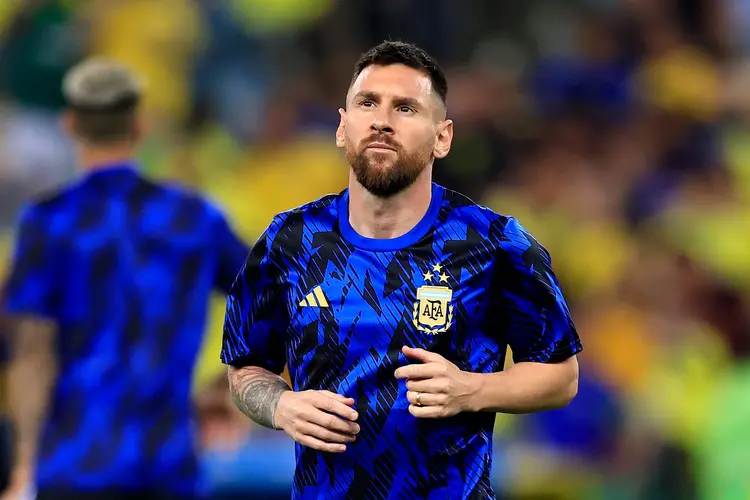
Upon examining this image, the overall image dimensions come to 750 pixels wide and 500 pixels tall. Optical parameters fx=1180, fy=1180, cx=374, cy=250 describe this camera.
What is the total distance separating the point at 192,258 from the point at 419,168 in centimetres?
142

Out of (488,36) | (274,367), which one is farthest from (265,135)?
(274,367)

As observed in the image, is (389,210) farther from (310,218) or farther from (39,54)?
(39,54)

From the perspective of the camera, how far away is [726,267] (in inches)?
333

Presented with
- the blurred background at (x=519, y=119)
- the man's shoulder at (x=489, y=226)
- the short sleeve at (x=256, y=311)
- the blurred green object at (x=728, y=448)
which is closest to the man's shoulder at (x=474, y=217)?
the man's shoulder at (x=489, y=226)

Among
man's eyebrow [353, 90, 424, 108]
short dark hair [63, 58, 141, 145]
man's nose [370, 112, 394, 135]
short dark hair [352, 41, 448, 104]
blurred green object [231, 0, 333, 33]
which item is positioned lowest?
man's nose [370, 112, 394, 135]

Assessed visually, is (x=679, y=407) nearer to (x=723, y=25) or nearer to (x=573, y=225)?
(x=573, y=225)

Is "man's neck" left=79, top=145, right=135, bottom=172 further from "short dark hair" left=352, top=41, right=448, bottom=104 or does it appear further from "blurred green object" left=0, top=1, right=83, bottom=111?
"blurred green object" left=0, top=1, right=83, bottom=111

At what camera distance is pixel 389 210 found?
3117 millimetres

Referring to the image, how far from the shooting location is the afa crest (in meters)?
3.01

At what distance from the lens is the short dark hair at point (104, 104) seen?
→ 14.3 feet

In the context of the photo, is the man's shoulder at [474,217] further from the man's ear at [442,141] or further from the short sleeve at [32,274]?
the short sleeve at [32,274]

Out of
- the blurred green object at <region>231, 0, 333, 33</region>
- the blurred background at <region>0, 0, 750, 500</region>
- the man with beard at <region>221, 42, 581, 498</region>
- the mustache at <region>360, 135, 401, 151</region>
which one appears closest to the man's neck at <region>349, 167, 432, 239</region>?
the man with beard at <region>221, 42, 581, 498</region>

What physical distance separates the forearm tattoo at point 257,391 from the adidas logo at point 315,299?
233mm

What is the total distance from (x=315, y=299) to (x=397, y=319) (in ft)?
0.76
